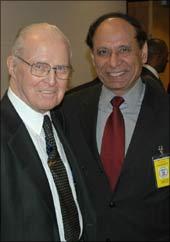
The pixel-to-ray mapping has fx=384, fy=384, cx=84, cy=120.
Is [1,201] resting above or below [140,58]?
below

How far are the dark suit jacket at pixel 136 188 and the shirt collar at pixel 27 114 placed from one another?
422mm

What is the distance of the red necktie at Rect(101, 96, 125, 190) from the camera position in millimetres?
1964

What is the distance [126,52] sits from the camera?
6.70 feet

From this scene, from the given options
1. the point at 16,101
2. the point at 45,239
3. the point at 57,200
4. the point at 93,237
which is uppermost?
the point at 16,101

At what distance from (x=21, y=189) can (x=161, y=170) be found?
86 cm

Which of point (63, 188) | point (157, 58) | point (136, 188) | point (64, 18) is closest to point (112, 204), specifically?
point (136, 188)

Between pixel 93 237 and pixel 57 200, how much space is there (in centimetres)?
34

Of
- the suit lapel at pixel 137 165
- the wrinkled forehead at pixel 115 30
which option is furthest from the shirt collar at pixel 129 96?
the wrinkled forehead at pixel 115 30

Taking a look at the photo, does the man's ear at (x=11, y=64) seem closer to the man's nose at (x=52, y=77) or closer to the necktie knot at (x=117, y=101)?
the man's nose at (x=52, y=77)

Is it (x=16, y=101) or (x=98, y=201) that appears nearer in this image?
(x=16, y=101)

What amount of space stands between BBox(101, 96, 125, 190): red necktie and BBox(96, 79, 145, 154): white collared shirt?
23 millimetres

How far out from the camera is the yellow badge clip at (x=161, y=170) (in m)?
1.94

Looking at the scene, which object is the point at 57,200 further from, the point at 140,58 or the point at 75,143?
the point at 140,58

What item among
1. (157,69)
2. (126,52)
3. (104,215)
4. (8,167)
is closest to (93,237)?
(104,215)
